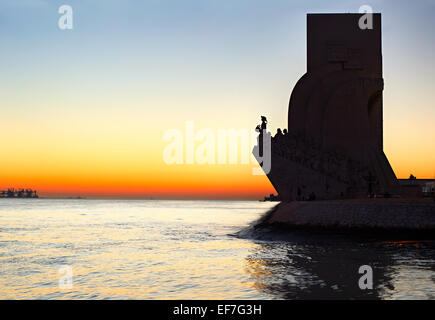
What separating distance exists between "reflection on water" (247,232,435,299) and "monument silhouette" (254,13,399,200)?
20500 millimetres

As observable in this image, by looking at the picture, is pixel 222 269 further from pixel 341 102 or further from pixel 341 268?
pixel 341 102

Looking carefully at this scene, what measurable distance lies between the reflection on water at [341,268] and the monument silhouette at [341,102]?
807 inches

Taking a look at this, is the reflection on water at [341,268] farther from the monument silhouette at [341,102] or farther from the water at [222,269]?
the monument silhouette at [341,102]

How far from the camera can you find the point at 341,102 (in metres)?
43.2

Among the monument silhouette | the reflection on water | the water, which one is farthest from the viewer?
the monument silhouette

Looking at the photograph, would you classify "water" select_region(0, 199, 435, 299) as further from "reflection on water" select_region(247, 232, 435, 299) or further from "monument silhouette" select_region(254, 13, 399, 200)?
"monument silhouette" select_region(254, 13, 399, 200)

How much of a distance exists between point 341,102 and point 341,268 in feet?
106

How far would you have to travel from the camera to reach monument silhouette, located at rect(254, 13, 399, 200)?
40.5 meters

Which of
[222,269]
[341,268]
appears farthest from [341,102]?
[222,269]

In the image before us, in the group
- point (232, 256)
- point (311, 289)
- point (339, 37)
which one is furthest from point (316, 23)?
point (311, 289)

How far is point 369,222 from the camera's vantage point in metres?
20.2

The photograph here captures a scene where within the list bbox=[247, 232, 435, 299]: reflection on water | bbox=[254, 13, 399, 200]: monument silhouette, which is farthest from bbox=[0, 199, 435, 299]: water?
bbox=[254, 13, 399, 200]: monument silhouette

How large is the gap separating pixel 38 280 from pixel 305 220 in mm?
14558

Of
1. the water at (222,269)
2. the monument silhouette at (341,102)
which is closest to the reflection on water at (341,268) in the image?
the water at (222,269)
